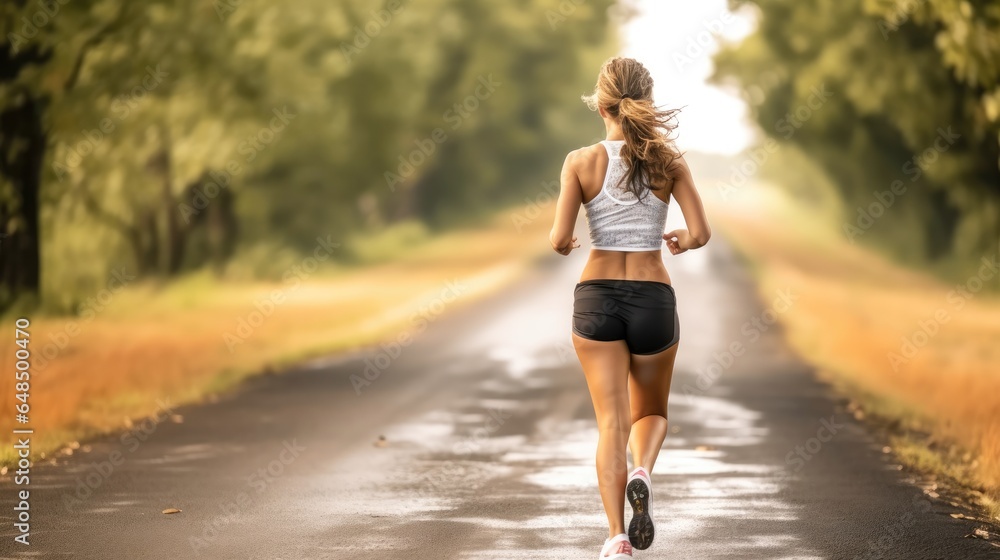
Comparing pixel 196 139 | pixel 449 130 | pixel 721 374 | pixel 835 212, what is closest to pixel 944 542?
pixel 721 374

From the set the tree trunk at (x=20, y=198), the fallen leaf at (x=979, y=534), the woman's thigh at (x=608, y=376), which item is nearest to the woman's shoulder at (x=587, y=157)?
the woman's thigh at (x=608, y=376)

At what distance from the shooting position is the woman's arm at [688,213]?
6402 millimetres

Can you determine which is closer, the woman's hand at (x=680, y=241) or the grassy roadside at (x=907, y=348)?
the woman's hand at (x=680, y=241)

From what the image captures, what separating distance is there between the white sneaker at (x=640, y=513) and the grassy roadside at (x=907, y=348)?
8.92ft

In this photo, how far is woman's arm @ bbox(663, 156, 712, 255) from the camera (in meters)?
6.40

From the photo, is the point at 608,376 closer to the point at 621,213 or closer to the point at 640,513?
the point at 640,513

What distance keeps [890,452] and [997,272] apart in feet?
79.6

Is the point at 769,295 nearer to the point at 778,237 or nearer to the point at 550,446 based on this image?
the point at 550,446

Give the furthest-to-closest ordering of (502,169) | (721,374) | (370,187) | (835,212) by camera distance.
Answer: (502,169)
(835,212)
(370,187)
(721,374)

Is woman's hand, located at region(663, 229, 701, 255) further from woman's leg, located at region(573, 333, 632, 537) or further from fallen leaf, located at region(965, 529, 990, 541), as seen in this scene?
fallen leaf, located at region(965, 529, 990, 541)

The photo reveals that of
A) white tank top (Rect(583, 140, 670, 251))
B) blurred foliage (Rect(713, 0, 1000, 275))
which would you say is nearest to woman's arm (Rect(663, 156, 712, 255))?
white tank top (Rect(583, 140, 670, 251))

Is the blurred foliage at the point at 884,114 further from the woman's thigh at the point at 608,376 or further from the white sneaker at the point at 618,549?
the white sneaker at the point at 618,549

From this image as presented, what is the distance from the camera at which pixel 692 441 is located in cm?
1126

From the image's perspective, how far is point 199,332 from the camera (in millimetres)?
20766
